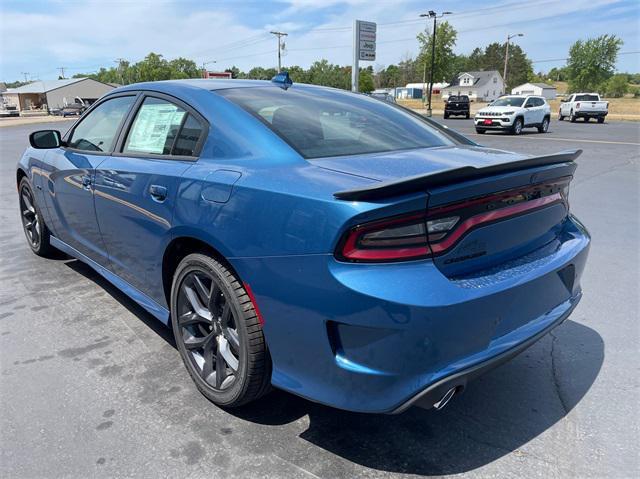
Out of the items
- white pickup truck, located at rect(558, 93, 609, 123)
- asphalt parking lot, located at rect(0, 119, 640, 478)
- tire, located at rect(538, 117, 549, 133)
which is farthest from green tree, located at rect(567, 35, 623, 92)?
asphalt parking lot, located at rect(0, 119, 640, 478)

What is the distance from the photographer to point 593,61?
84625mm

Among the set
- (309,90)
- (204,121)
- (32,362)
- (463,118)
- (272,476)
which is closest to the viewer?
(272,476)

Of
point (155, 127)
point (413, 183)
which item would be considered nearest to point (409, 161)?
point (413, 183)

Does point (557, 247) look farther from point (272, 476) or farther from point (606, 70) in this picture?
point (606, 70)

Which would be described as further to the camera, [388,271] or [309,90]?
[309,90]

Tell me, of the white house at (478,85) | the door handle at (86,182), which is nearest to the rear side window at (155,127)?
the door handle at (86,182)

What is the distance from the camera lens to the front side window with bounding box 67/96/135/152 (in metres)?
3.47

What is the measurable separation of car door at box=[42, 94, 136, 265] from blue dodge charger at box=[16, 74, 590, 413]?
22cm

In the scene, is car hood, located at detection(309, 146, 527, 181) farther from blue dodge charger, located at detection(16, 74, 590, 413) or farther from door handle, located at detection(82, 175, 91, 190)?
door handle, located at detection(82, 175, 91, 190)

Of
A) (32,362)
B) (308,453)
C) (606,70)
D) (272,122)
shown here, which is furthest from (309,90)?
(606,70)

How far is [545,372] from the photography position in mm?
2922

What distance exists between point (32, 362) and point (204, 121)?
6.00 feet

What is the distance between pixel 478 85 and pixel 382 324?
381 feet

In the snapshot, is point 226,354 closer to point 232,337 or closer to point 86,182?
point 232,337
